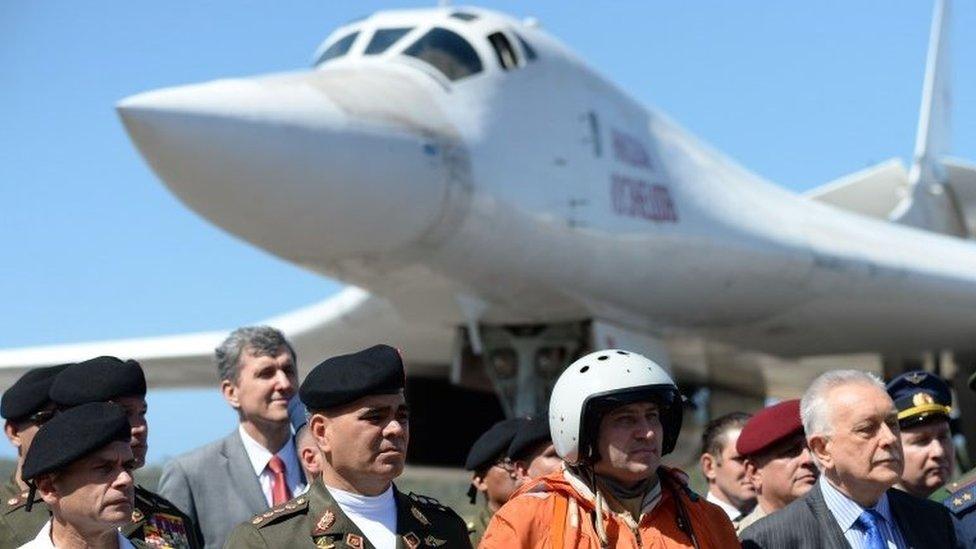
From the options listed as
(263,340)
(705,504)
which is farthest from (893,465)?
(263,340)

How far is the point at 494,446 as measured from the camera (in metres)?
6.04

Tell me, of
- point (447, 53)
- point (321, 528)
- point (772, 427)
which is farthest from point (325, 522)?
point (447, 53)

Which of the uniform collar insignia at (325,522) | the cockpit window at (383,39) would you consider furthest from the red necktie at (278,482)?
the cockpit window at (383,39)

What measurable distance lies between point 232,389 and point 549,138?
7.52 meters

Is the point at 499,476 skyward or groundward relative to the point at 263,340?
groundward

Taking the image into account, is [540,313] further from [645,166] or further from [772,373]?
[772,373]

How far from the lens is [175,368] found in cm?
2027

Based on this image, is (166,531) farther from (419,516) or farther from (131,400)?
(419,516)

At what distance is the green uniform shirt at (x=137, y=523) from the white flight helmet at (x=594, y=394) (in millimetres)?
1387

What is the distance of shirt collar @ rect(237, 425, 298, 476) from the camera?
6.11 metres

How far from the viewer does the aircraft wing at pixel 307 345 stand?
17344mm

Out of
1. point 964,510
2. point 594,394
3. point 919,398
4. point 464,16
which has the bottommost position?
point 964,510

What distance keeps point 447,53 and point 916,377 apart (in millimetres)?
7923

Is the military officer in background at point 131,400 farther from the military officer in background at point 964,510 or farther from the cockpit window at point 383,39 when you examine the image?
the cockpit window at point 383,39
